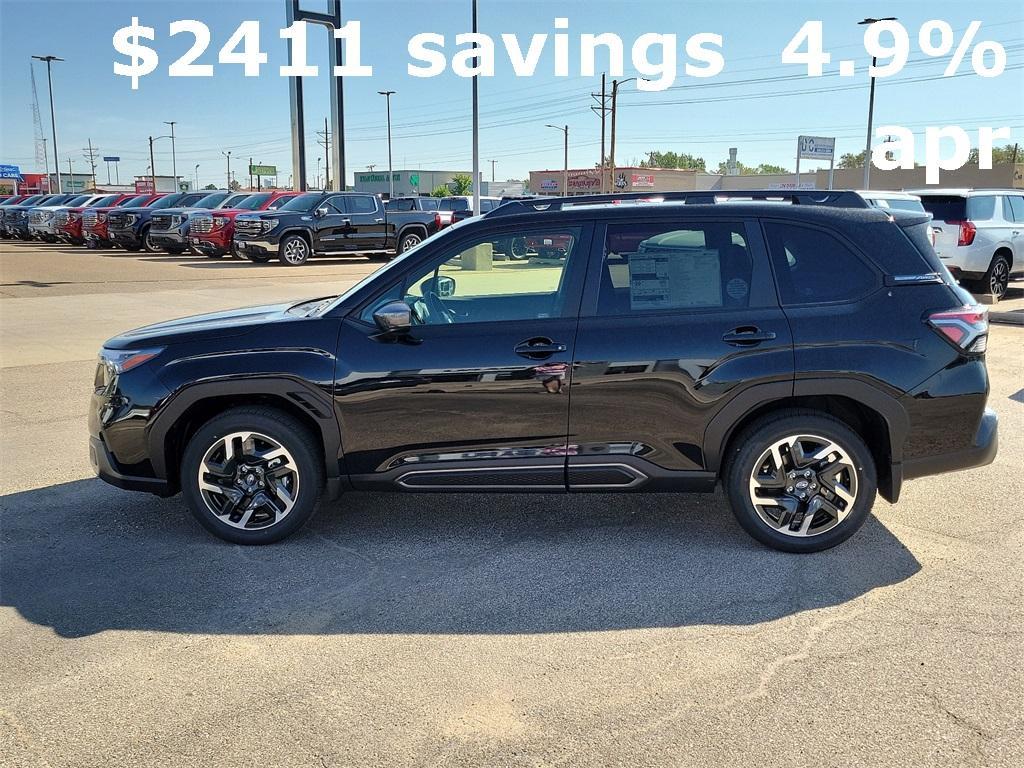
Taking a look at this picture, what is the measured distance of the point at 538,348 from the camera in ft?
15.0

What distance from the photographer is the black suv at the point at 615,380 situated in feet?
15.0

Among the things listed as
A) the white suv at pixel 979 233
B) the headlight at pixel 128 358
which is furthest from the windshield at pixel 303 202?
the headlight at pixel 128 358

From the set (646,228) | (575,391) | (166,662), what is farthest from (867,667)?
(166,662)

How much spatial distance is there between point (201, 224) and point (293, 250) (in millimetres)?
3198

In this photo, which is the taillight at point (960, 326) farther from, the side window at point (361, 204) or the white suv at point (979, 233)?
the side window at point (361, 204)

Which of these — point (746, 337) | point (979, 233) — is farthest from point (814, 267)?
point (979, 233)

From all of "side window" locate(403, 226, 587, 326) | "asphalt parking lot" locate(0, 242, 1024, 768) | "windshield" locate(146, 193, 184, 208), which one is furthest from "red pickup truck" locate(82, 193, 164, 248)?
Result: "side window" locate(403, 226, 587, 326)

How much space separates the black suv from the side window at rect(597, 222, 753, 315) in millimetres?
11

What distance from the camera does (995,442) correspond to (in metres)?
4.74

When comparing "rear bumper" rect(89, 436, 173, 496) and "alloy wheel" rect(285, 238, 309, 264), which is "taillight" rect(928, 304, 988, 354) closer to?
"rear bumper" rect(89, 436, 173, 496)

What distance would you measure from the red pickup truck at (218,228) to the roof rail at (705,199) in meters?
20.9

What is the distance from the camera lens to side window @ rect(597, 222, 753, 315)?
4664 mm

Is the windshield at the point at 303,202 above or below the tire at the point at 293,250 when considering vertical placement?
above

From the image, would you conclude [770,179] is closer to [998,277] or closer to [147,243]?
[147,243]
